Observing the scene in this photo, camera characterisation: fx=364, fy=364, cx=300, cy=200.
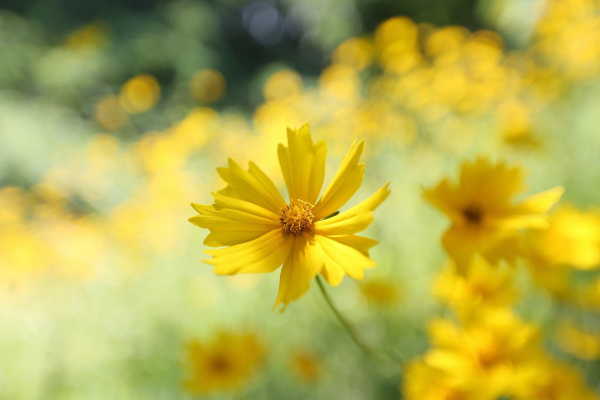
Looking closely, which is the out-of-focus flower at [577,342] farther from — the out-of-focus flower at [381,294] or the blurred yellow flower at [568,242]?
the out-of-focus flower at [381,294]

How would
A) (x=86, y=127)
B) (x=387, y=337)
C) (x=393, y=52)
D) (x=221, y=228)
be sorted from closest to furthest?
1. (x=221, y=228)
2. (x=387, y=337)
3. (x=393, y=52)
4. (x=86, y=127)

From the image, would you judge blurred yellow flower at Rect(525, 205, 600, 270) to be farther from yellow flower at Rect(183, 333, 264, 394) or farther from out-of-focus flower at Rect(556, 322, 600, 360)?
yellow flower at Rect(183, 333, 264, 394)

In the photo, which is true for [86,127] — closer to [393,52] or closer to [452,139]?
[393,52]

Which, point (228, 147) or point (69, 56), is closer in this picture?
point (228, 147)

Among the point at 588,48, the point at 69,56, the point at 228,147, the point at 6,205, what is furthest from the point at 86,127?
the point at 588,48

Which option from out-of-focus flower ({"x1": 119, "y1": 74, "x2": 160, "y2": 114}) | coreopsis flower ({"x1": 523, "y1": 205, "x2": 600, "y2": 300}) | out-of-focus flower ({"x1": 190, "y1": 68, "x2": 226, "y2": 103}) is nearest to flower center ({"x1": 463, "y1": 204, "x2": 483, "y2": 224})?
coreopsis flower ({"x1": 523, "y1": 205, "x2": 600, "y2": 300})

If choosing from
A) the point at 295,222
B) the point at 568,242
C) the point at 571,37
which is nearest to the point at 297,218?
the point at 295,222
